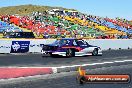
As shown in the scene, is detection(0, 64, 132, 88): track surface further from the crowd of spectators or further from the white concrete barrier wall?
the crowd of spectators

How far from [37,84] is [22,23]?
3507cm

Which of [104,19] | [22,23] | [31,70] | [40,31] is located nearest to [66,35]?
[40,31]

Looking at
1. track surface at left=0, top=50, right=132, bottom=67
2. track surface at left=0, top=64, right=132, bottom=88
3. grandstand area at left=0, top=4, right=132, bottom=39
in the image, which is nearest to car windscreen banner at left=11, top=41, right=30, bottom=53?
track surface at left=0, top=50, right=132, bottom=67

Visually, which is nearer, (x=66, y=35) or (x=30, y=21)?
(x=66, y=35)

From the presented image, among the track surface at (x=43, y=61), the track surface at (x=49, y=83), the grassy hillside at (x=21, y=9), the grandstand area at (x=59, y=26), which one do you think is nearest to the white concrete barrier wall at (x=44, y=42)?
the grandstand area at (x=59, y=26)

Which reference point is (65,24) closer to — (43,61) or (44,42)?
(44,42)

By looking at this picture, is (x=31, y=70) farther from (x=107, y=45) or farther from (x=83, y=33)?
(x=83, y=33)

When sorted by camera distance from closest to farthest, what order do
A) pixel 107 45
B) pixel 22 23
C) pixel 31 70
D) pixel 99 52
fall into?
1. pixel 31 70
2. pixel 99 52
3. pixel 107 45
4. pixel 22 23

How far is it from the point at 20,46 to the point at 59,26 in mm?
19537

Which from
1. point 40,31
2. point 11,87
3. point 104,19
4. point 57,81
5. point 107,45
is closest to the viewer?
point 11,87

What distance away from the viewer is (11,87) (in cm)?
1207

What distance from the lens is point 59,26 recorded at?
50.1 m

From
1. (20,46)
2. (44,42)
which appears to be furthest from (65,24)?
(20,46)

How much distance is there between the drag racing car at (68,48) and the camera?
24734 millimetres
